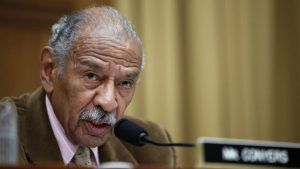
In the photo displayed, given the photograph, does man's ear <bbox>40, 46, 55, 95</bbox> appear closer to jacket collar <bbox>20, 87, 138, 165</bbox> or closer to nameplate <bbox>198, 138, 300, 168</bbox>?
jacket collar <bbox>20, 87, 138, 165</bbox>

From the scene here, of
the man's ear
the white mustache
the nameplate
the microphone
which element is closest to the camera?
the nameplate

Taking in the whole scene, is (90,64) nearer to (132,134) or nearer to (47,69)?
(47,69)

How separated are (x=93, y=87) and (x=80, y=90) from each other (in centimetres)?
5

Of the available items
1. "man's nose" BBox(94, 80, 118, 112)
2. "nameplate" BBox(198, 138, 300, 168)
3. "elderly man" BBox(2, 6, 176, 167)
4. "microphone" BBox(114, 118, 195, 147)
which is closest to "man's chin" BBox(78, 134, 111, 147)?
"elderly man" BBox(2, 6, 176, 167)

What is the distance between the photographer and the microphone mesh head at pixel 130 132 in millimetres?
1998

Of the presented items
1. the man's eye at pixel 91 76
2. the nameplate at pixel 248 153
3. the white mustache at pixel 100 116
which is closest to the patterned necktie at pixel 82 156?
the white mustache at pixel 100 116

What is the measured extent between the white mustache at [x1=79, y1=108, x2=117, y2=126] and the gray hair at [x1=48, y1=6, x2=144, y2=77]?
204mm

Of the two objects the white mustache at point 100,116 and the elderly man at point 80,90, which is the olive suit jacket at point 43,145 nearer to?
the elderly man at point 80,90

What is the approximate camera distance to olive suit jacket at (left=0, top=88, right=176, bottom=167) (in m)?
2.22

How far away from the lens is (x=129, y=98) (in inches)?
92.2

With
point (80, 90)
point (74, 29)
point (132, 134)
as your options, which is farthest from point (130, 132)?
point (74, 29)

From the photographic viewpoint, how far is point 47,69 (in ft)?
7.70

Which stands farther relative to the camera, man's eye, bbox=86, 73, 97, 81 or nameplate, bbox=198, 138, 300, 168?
man's eye, bbox=86, 73, 97, 81

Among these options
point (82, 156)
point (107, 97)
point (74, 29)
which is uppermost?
point (74, 29)
